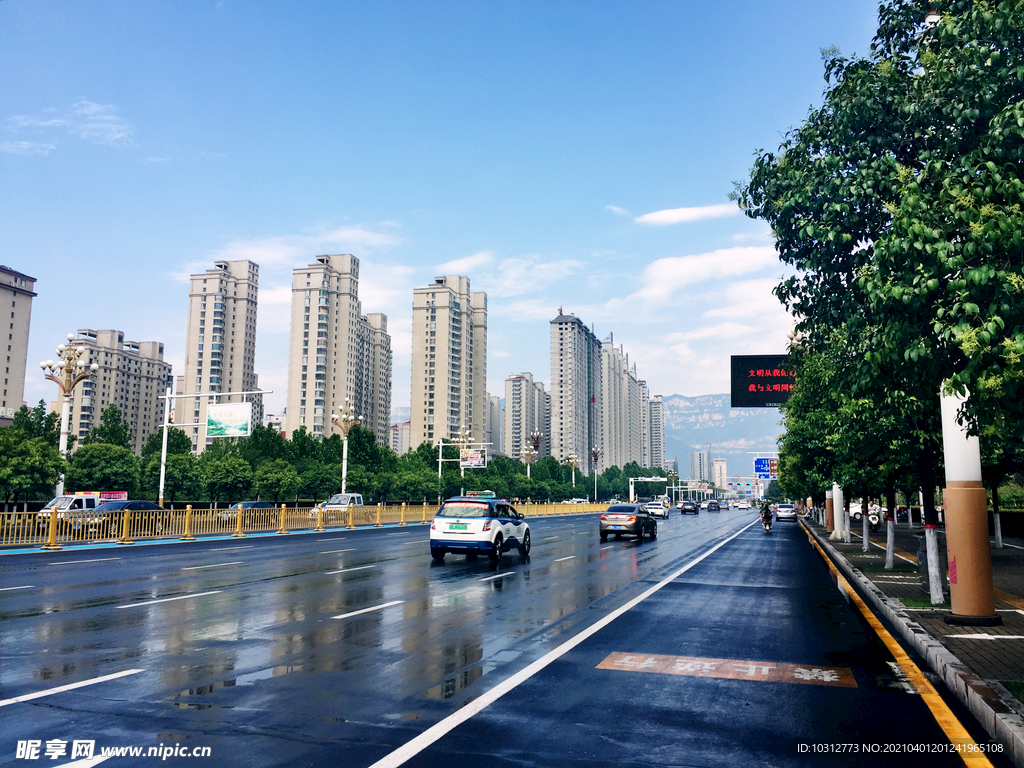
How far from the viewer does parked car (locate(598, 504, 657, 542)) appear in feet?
118

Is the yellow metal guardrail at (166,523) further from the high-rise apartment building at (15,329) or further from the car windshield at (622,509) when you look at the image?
the high-rise apartment building at (15,329)

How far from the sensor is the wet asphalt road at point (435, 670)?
5.88 m

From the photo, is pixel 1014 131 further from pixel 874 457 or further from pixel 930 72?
pixel 874 457

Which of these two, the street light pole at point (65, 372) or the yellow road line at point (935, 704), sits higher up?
the street light pole at point (65, 372)

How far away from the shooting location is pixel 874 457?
70.5 ft

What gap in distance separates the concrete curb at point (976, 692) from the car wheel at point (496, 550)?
39.1ft

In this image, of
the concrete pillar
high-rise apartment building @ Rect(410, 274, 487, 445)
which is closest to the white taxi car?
the concrete pillar

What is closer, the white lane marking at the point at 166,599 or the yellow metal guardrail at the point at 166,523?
the white lane marking at the point at 166,599

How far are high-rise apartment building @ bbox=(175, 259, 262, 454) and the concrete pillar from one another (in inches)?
6308

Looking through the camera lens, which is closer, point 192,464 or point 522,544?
point 522,544

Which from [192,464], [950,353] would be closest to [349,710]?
[950,353]

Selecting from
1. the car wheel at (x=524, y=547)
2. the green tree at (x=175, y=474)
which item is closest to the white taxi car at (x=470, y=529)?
the car wheel at (x=524, y=547)

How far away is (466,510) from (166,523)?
1792cm

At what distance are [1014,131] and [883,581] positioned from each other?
13.2 metres
